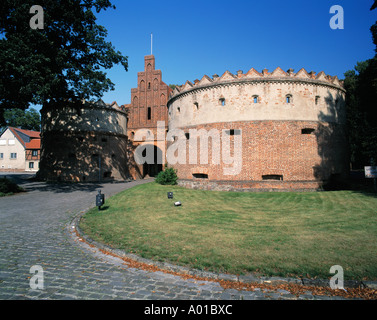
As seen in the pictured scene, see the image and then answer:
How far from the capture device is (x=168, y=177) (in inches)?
738

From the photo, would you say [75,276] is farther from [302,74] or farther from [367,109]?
[367,109]

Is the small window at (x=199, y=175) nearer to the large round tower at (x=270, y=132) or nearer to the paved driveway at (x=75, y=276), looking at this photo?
the large round tower at (x=270, y=132)

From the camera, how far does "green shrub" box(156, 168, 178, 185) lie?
61.3ft

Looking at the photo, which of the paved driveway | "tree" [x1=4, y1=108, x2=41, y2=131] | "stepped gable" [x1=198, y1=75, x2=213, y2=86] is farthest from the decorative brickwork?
"tree" [x1=4, y1=108, x2=41, y2=131]

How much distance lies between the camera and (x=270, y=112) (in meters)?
15.6

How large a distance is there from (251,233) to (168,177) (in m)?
12.6

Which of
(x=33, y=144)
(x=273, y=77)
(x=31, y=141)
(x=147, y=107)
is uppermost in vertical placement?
(x=147, y=107)

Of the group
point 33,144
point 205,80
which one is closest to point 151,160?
point 205,80

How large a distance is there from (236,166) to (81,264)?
1257 centimetres

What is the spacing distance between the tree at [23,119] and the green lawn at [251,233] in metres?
67.9

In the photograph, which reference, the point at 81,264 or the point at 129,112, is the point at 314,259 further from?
the point at 129,112

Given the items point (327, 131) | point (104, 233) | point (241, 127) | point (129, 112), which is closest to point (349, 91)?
point (327, 131)

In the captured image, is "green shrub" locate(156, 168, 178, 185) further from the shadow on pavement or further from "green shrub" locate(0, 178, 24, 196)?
"green shrub" locate(0, 178, 24, 196)

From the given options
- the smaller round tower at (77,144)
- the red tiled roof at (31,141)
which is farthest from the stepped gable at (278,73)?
the red tiled roof at (31,141)
